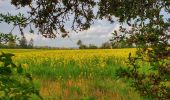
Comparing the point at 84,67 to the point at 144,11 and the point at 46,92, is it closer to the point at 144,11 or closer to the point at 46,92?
the point at 46,92

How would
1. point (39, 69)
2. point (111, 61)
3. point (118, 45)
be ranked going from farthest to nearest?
point (111, 61)
point (39, 69)
point (118, 45)

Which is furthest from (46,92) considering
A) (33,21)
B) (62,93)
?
(33,21)

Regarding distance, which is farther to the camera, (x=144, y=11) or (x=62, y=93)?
(x=62, y=93)

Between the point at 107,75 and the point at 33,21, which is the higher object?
the point at 33,21

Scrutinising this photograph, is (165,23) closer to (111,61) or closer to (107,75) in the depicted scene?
(107,75)

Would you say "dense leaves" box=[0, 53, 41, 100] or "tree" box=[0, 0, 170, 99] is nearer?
"dense leaves" box=[0, 53, 41, 100]

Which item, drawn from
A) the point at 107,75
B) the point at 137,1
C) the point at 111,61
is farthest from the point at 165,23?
the point at 111,61

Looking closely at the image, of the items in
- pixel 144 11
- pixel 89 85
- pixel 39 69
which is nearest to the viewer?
pixel 144 11

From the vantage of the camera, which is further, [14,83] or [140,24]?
[140,24]

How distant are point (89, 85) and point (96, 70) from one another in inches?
146

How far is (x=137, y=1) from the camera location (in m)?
6.29

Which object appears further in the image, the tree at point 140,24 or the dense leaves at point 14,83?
the tree at point 140,24

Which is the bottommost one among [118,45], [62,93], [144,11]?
[62,93]

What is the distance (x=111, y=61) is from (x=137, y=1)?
1541 centimetres
